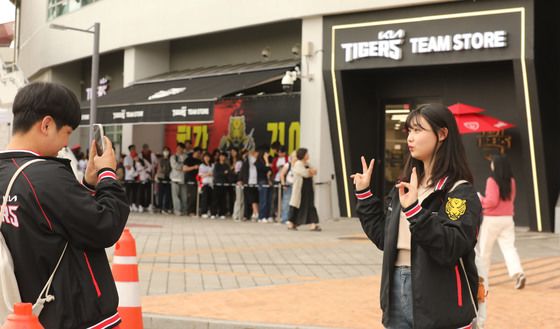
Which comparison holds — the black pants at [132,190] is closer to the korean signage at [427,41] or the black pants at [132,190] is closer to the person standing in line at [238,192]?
the person standing in line at [238,192]

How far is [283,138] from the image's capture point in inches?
938

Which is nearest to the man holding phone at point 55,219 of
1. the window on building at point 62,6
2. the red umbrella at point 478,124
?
the red umbrella at point 478,124

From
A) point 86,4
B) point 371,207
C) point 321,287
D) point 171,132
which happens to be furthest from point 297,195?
point 86,4

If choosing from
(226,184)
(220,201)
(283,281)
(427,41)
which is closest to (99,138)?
(283,281)

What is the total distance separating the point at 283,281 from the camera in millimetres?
10477

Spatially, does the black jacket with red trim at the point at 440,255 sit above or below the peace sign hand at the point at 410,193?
below

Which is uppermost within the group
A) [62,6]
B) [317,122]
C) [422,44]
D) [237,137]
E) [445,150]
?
[62,6]

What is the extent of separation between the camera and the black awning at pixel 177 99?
21.0m

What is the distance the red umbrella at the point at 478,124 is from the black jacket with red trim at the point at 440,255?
558 inches

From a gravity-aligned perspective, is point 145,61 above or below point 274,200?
above

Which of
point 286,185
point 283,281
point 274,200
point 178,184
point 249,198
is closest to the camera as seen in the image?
point 283,281

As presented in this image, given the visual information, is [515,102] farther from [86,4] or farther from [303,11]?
[86,4]

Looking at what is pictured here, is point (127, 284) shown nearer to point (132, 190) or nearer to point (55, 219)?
point (55, 219)

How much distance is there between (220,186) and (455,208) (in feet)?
61.8
